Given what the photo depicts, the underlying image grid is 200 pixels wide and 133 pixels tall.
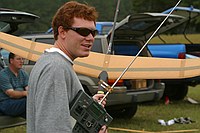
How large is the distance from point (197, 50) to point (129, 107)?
4544mm

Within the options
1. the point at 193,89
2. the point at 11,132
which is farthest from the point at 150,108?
the point at 193,89

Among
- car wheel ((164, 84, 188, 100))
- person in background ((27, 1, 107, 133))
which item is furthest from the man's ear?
car wheel ((164, 84, 188, 100))

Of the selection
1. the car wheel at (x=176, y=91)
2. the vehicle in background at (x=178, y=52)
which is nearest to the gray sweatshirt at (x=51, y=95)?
the vehicle in background at (x=178, y=52)

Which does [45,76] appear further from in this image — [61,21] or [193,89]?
[193,89]

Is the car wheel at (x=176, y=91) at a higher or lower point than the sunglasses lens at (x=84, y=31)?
lower

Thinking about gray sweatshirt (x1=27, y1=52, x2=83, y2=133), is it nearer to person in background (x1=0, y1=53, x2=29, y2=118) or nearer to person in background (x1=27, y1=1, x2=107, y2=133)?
person in background (x1=27, y1=1, x2=107, y2=133)

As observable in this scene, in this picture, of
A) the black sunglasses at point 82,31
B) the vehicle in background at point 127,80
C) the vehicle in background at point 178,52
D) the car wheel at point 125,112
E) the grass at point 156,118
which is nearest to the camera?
the black sunglasses at point 82,31

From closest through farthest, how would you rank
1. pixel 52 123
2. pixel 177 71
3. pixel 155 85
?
pixel 52 123, pixel 177 71, pixel 155 85

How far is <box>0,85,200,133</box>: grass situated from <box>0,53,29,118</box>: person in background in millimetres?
1106

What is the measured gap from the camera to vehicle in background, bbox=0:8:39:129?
245 inches

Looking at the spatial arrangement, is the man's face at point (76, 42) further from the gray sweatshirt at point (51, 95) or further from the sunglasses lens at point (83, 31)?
the gray sweatshirt at point (51, 95)

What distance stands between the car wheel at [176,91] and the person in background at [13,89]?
5.88 meters

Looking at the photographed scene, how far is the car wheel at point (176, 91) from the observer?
11.9 metres

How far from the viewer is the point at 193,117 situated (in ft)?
30.5
